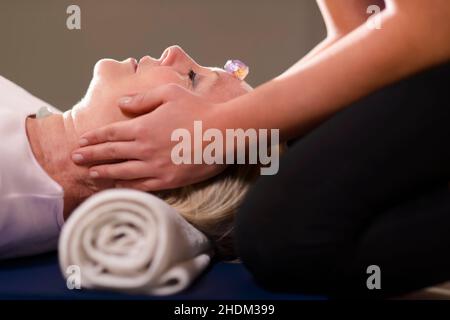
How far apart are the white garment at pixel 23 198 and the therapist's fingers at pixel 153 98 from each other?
19 cm

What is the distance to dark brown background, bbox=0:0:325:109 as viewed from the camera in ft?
7.50

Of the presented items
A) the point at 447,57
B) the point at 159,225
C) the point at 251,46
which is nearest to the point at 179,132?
the point at 159,225

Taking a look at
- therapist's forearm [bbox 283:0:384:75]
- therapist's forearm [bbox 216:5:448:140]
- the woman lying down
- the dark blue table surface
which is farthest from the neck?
therapist's forearm [bbox 283:0:384:75]

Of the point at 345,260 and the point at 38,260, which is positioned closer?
the point at 345,260

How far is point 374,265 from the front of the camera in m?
0.70

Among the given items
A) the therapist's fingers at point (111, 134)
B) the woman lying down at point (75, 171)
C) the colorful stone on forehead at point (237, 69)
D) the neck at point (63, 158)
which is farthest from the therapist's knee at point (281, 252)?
the colorful stone on forehead at point (237, 69)

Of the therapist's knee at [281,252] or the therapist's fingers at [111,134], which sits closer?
the therapist's knee at [281,252]

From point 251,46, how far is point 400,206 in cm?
169

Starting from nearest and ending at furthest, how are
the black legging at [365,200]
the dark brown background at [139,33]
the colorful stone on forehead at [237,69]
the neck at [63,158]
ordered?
1. the black legging at [365,200]
2. the neck at [63,158]
3. the colorful stone on forehead at [237,69]
4. the dark brown background at [139,33]

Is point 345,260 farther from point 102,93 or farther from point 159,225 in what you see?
point 102,93

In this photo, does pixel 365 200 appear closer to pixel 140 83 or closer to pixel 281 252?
pixel 281 252

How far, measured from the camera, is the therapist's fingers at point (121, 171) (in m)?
0.83

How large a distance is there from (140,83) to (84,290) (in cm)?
38

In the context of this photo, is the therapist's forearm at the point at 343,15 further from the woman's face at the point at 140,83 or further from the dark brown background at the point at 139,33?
the dark brown background at the point at 139,33
